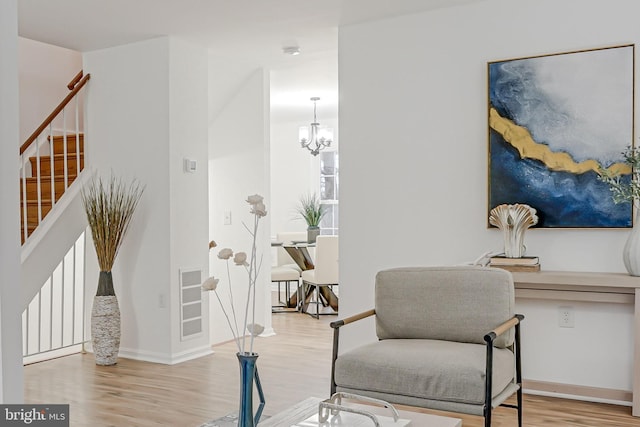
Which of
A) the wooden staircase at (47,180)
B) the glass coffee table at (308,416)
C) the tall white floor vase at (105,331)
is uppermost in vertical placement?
the wooden staircase at (47,180)

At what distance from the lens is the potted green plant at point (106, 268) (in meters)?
4.88

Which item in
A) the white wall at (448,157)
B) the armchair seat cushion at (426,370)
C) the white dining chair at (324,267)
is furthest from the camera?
the white dining chair at (324,267)

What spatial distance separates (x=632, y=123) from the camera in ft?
11.9

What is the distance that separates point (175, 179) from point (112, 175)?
2.18 ft

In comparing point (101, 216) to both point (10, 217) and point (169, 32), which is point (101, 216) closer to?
point (169, 32)

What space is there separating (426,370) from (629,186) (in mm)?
1781

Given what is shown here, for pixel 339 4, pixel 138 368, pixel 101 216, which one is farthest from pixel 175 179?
pixel 339 4

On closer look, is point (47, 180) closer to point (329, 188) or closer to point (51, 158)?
point (51, 158)

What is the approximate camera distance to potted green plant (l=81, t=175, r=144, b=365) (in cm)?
488

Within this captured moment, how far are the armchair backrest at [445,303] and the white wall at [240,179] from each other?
2.83m

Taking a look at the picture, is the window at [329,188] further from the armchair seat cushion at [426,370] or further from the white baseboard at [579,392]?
the armchair seat cushion at [426,370]

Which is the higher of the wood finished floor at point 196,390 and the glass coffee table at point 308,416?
the glass coffee table at point 308,416

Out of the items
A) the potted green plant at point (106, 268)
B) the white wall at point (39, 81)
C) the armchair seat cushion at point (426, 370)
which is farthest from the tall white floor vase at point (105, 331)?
the armchair seat cushion at point (426, 370)

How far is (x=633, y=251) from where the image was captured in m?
3.49
